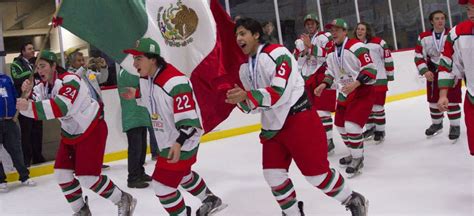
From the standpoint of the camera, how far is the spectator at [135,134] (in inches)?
218

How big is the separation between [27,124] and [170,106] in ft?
13.2

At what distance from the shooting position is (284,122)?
3.43 metres

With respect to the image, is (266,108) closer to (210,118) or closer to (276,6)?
(210,118)

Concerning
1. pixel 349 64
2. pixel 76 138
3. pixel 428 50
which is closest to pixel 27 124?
pixel 76 138

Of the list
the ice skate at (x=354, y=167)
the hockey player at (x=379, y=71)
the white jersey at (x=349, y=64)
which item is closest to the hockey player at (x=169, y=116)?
the ice skate at (x=354, y=167)

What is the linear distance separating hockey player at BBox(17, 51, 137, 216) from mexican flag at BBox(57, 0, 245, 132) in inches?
14.3

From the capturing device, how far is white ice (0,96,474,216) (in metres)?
4.24

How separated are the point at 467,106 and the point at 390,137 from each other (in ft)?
11.2

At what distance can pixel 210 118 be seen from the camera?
4.26 m

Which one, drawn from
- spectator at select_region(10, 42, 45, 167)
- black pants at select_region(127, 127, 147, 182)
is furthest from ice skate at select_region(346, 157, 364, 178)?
spectator at select_region(10, 42, 45, 167)

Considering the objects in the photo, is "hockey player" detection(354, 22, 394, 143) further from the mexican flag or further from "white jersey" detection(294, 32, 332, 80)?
the mexican flag

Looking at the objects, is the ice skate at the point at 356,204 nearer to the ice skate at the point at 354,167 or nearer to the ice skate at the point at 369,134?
the ice skate at the point at 354,167

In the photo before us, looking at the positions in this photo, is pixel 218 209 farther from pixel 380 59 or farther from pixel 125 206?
pixel 380 59

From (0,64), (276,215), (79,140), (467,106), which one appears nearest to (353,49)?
(467,106)
